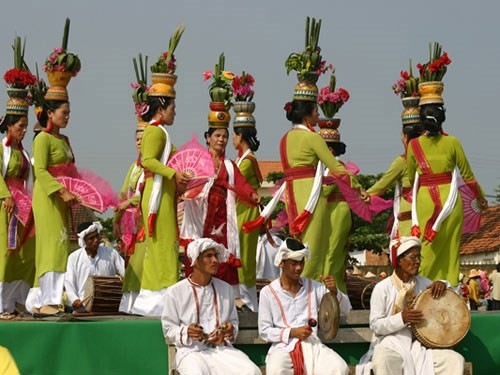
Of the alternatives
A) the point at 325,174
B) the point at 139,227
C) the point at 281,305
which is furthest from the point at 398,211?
the point at 281,305

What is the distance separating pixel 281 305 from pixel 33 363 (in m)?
2.09

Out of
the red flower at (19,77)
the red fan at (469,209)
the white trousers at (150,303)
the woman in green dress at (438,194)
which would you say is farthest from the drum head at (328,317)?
the red flower at (19,77)

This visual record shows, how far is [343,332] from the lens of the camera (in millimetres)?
9594

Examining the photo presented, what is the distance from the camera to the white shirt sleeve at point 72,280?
11.9 m

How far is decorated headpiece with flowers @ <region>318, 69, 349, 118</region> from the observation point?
13164 millimetres

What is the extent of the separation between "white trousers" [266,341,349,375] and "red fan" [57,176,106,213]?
9.09ft

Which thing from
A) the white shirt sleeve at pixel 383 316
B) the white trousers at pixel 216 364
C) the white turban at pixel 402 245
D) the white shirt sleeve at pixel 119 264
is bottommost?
the white trousers at pixel 216 364

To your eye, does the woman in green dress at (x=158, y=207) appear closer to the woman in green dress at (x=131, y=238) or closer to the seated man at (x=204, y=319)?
the woman in green dress at (x=131, y=238)

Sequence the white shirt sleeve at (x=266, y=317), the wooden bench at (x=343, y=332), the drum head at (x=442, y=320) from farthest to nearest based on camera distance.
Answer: the wooden bench at (x=343, y=332), the drum head at (x=442, y=320), the white shirt sleeve at (x=266, y=317)

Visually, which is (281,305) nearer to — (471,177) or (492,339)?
(492,339)

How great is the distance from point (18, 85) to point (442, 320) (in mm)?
4847

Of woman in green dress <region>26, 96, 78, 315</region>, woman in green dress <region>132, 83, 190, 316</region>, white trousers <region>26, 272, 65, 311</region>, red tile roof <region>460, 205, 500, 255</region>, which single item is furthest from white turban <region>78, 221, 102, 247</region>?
red tile roof <region>460, 205, 500, 255</region>

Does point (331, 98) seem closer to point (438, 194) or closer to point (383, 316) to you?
point (438, 194)

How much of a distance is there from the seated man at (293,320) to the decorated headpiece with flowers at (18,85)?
382 cm
